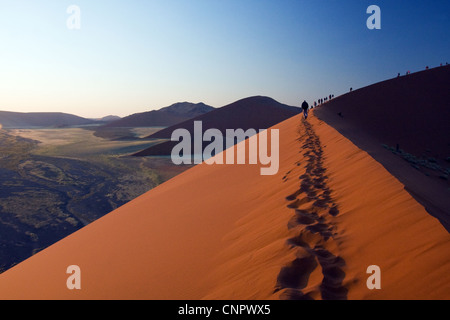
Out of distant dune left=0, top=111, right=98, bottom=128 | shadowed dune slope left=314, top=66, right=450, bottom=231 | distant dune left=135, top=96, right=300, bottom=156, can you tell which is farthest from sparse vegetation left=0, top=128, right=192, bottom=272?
distant dune left=0, top=111, right=98, bottom=128

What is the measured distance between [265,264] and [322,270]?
54 centimetres

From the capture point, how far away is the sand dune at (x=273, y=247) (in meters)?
2.35

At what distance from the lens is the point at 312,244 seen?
298cm

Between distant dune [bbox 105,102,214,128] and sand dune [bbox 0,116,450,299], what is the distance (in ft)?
324

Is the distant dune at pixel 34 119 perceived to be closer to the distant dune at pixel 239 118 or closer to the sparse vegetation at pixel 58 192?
the distant dune at pixel 239 118

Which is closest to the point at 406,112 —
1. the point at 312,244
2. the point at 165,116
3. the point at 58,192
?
the point at 58,192

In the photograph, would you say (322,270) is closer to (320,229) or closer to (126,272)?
(320,229)

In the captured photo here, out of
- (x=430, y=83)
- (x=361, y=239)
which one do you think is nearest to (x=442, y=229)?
(x=361, y=239)

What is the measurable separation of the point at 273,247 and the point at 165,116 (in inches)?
4400

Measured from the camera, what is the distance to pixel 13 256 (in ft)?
27.5

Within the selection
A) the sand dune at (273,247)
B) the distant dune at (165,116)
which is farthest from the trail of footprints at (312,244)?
the distant dune at (165,116)

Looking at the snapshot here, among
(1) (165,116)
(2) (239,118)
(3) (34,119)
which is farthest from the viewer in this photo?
(3) (34,119)

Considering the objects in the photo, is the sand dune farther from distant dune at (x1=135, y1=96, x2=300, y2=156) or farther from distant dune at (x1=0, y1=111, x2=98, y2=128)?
distant dune at (x1=0, y1=111, x2=98, y2=128)

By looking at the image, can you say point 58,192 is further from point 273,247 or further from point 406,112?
point 406,112
